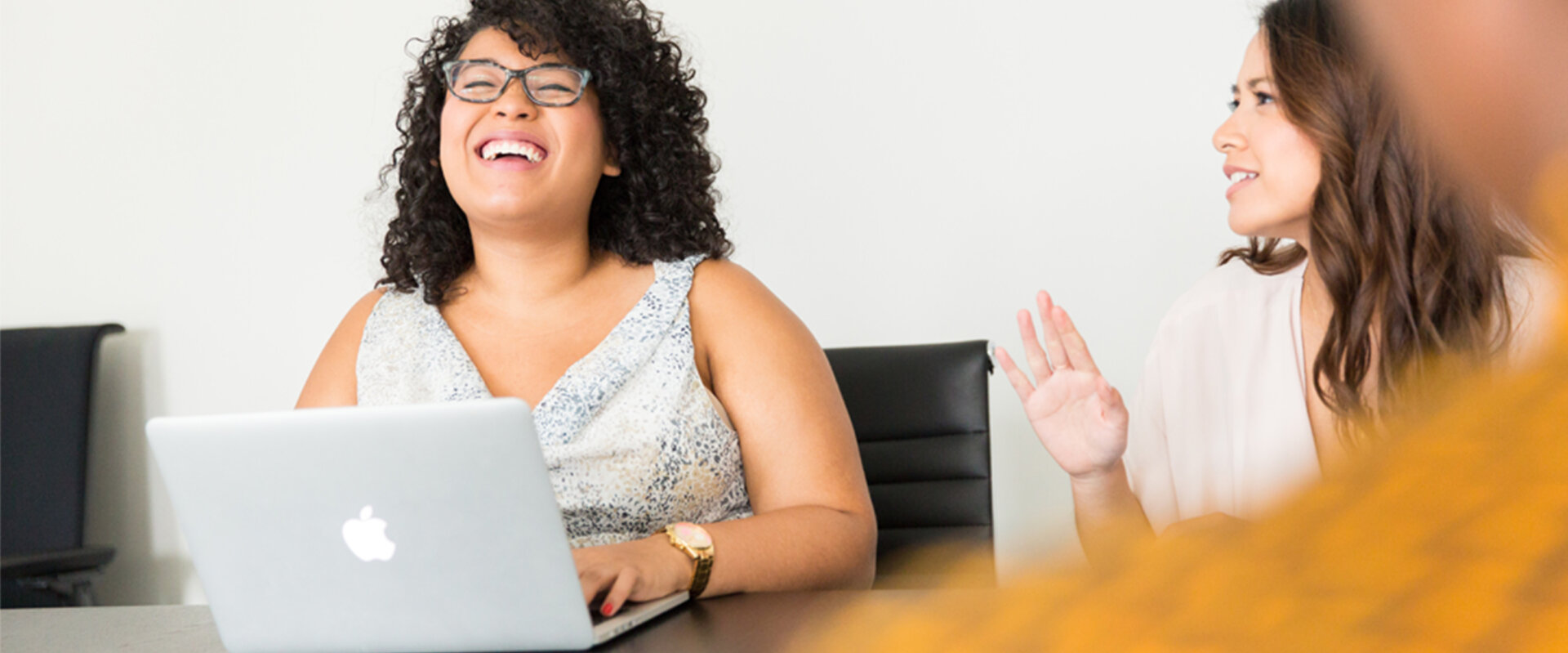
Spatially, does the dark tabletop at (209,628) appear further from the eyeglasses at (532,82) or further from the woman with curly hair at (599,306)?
the eyeglasses at (532,82)

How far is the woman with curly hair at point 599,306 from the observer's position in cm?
134

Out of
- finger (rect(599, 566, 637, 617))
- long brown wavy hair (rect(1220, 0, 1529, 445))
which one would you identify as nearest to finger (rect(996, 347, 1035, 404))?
long brown wavy hair (rect(1220, 0, 1529, 445))

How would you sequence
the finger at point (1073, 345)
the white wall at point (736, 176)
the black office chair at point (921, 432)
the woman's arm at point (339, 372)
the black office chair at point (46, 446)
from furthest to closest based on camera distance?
the black office chair at point (46, 446) → the white wall at point (736, 176) → the black office chair at point (921, 432) → the woman's arm at point (339, 372) → the finger at point (1073, 345)

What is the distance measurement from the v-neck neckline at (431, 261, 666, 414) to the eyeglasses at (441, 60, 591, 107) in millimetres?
246

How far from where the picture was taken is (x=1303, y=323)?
143cm

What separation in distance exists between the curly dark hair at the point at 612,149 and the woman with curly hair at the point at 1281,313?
506 millimetres

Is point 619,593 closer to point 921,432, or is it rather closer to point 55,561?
point 921,432

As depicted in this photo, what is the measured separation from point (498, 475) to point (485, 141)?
79 cm

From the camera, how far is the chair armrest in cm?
233

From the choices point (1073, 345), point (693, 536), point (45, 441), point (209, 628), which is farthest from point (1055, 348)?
point (45, 441)

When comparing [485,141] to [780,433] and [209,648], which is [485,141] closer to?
[780,433]

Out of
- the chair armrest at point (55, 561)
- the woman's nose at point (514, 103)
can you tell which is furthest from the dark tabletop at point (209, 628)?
the chair armrest at point (55, 561)

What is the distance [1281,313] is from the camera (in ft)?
4.75

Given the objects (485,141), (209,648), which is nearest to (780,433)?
(485,141)
